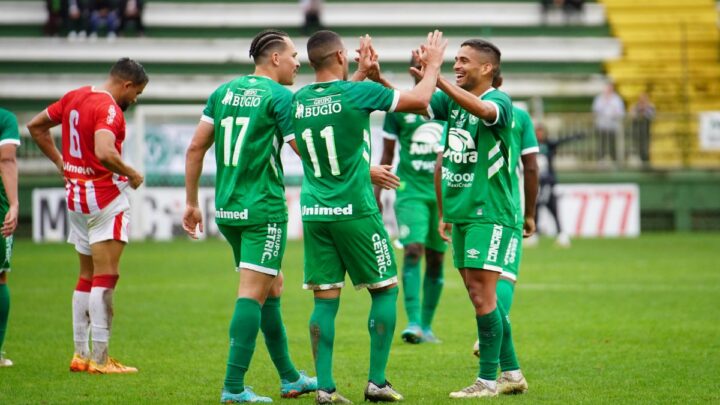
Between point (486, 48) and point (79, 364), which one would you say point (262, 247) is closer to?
point (486, 48)

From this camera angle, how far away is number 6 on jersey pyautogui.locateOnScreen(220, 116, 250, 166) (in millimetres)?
7802

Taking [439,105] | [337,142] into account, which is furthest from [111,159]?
[439,105]

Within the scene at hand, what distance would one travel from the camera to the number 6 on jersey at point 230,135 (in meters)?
7.80

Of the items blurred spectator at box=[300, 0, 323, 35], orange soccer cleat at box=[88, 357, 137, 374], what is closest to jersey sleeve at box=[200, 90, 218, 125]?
orange soccer cleat at box=[88, 357, 137, 374]

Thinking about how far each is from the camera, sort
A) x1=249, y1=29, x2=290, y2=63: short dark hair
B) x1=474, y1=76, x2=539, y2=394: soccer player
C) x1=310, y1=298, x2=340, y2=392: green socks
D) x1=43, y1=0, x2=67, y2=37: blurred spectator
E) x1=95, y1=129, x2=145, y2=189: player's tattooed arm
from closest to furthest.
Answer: x1=310, y1=298, x2=340, y2=392: green socks → x1=249, y1=29, x2=290, y2=63: short dark hair → x1=474, y1=76, x2=539, y2=394: soccer player → x1=95, y1=129, x2=145, y2=189: player's tattooed arm → x1=43, y1=0, x2=67, y2=37: blurred spectator

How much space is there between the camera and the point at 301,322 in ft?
41.3

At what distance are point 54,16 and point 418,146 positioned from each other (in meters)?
22.5

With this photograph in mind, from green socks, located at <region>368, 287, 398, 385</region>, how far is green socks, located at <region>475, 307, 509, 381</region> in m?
0.68

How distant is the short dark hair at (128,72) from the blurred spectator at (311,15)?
903 inches

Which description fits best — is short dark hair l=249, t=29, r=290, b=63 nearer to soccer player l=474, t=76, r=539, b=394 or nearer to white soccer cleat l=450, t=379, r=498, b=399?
soccer player l=474, t=76, r=539, b=394

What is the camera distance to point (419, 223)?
38.2ft

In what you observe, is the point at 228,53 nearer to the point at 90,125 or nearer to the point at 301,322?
the point at 301,322

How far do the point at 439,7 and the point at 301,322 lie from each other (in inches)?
897

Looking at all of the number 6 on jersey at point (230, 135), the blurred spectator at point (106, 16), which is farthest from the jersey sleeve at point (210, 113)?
the blurred spectator at point (106, 16)
